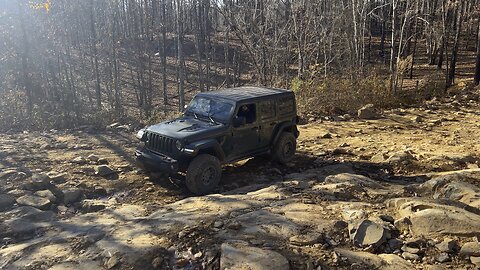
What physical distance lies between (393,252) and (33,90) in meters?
20.1

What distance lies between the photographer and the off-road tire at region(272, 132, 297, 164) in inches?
334

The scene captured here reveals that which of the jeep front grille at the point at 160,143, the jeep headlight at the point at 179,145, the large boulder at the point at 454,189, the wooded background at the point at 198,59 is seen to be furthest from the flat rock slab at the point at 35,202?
the wooded background at the point at 198,59

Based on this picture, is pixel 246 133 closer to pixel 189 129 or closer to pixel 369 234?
pixel 189 129

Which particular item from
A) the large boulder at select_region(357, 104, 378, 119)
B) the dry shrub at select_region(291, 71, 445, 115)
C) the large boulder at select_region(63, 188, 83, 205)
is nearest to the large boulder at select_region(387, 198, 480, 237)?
the large boulder at select_region(63, 188, 83, 205)

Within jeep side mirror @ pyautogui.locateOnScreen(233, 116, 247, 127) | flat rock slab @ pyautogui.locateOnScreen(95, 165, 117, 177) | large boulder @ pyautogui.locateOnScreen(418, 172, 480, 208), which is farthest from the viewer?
flat rock slab @ pyautogui.locateOnScreen(95, 165, 117, 177)

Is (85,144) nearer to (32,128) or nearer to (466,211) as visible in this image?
(32,128)

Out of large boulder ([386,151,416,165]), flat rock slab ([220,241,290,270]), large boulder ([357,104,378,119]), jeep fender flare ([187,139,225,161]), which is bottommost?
large boulder ([386,151,416,165])

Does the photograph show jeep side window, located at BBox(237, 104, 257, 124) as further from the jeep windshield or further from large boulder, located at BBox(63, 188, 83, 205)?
large boulder, located at BBox(63, 188, 83, 205)

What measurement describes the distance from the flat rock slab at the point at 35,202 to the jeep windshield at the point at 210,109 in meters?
3.01

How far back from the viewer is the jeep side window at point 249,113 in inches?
305

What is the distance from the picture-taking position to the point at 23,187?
7059 millimetres

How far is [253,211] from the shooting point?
5.56 meters

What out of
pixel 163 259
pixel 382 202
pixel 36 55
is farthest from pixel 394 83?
pixel 36 55

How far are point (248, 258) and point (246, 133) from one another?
3.86 m
